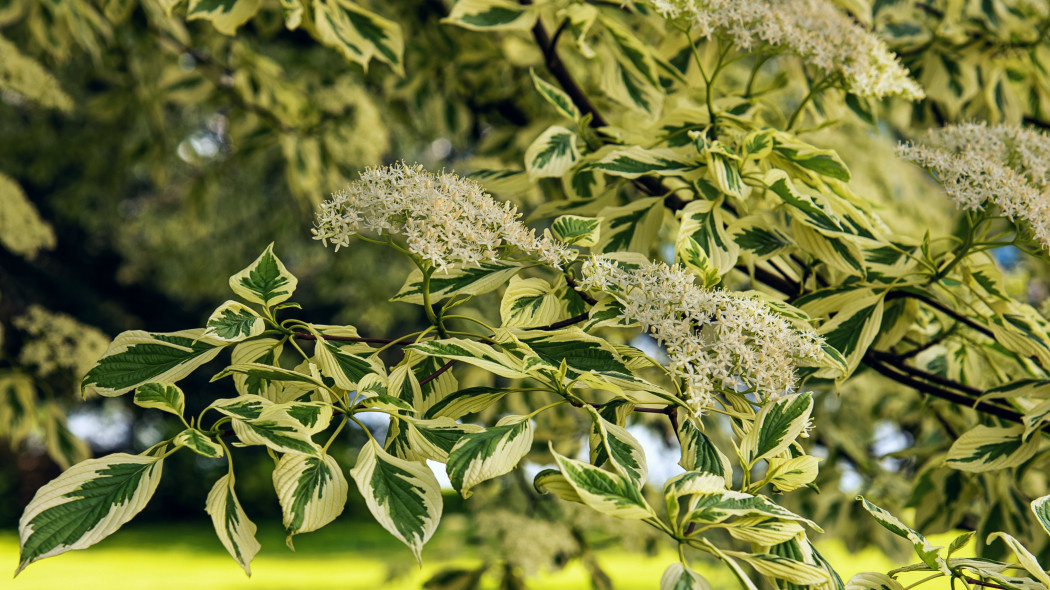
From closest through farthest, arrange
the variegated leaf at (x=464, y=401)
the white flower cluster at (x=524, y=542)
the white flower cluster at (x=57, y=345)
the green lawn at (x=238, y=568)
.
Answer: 1. the variegated leaf at (x=464, y=401)
2. the white flower cluster at (x=57, y=345)
3. the white flower cluster at (x=524, y=542)
4. the green lawn at (x=238, y=568)

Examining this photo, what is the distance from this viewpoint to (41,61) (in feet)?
10.9

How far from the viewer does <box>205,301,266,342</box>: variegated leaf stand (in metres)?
0.74

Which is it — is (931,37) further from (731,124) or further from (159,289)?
(159,289)

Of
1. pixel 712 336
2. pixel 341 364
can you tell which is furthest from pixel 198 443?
pixel 712 336

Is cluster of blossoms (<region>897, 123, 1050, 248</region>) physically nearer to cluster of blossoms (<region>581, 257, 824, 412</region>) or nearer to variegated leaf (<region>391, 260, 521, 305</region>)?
cluster of blossoms (<region>581, 257, 824, 412</region>)

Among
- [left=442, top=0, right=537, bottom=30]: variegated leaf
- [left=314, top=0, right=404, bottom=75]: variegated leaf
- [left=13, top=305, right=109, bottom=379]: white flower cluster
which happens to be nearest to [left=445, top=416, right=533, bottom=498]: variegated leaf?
[left=442, top=0, right=537, bottom=30]: variegated leaf

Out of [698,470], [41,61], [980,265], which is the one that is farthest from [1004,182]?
[41,61]

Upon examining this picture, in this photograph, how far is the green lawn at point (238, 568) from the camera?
561cm

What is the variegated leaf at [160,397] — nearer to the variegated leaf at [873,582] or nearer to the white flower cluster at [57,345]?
the variegated leaf at [873,582]

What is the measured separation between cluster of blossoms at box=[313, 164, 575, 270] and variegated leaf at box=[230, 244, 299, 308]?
73mm

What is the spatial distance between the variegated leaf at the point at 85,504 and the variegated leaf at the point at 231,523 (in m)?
0.06

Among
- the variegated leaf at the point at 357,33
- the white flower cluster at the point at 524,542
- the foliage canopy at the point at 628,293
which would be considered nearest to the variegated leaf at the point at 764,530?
the foliage canopy at the point at 628,293

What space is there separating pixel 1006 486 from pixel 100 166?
4.47m

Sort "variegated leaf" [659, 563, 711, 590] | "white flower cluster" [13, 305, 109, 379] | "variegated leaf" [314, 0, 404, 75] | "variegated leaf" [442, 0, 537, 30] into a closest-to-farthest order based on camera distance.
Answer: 1. "variegated leaf" [659, 563, 711, 590]
2. "variegated leaf" [442, 0, 537, 30]
3. "variegated leaf" [314, 0, 404, 75]
4. "white flower cluster" [13, 305, 109, 379]
